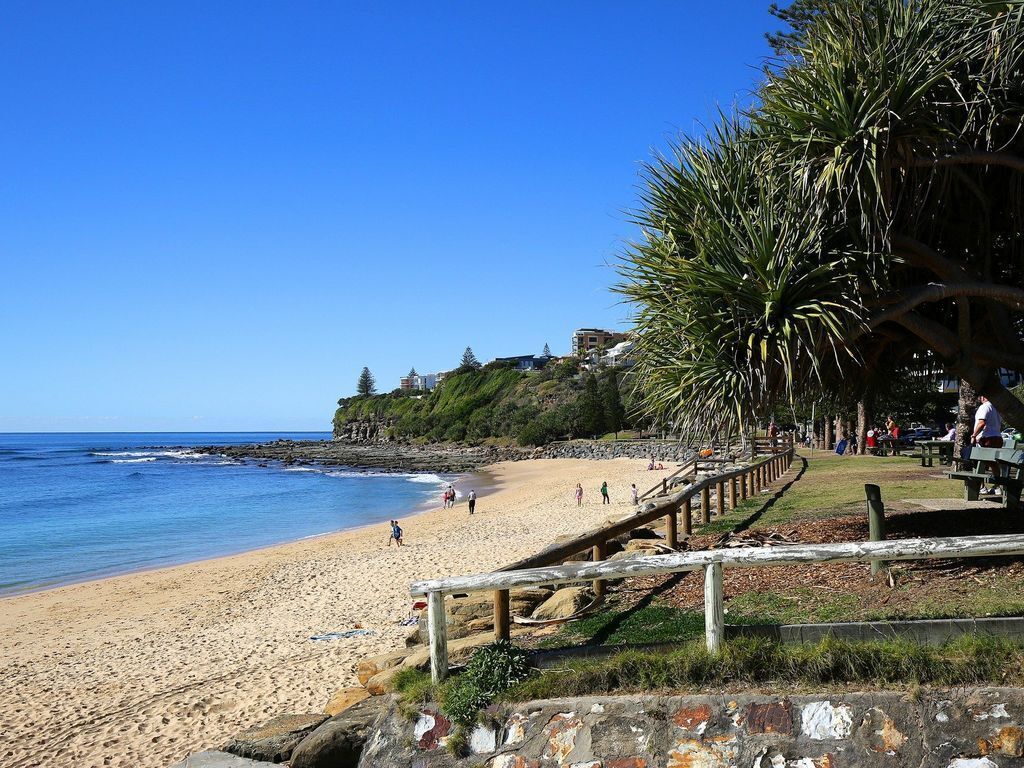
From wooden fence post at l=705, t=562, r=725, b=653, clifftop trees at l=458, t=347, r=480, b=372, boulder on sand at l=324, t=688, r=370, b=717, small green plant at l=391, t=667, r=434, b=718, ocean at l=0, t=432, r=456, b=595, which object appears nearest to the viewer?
wooden fence post at l=705, t=562, r=725, b=653

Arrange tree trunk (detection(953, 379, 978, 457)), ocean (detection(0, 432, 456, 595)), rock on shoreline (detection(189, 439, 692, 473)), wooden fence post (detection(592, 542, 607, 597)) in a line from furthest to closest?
rock on shoreline (detection(189, 439, 692, 473))
ocean (detection(0, 432, 456, 595))
tree trunk (detection(953, 379, 978, 457))
wooden fence post (detection(592, 542, 607, 597))

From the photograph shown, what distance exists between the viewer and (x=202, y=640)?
1382 centimetres

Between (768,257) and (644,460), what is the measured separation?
56.5 meters

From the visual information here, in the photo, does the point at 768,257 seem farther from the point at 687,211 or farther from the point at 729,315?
the point at 687,211

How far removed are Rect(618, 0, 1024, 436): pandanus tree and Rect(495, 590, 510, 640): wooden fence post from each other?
3253 millimetres

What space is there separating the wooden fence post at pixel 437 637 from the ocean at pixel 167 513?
2058 centimetres

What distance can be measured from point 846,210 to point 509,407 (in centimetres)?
9935

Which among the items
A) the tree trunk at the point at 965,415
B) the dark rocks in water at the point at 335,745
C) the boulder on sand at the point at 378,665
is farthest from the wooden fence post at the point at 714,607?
the tree trunk at the point at 965,415

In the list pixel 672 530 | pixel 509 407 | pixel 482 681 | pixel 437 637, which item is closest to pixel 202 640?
pixel 672 530

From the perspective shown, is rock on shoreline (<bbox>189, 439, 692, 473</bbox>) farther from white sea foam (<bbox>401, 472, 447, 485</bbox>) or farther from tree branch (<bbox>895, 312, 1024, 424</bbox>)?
tree branch (<bbox>895, 312, 1024, 424</bbox>)

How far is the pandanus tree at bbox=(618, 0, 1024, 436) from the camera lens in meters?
7.65

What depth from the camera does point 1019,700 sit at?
4133 mm

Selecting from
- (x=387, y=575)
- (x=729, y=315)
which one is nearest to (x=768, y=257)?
(x=729, y=315)

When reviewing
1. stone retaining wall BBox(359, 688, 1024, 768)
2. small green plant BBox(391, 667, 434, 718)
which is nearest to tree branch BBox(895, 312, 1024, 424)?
stone retaining wall BBox(359, 688, 1024, 768)
